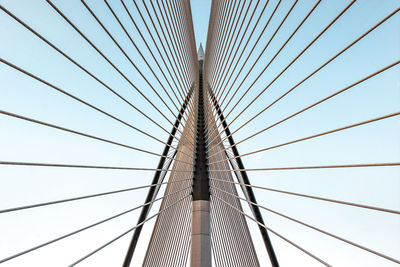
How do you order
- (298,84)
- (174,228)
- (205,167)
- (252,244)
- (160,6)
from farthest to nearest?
1. (252,244)
2. (174,228)
3. (205,167)
4. (160,6)
5. (298,84)

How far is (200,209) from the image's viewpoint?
2.54m

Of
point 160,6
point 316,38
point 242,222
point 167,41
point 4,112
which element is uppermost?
point 160,6

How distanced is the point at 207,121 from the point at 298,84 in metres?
2.13

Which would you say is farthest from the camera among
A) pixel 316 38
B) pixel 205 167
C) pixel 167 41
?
pixel 205 167

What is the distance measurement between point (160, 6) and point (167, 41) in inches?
14.2

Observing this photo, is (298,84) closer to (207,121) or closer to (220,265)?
(207,121)

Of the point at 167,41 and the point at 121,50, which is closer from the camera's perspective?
the point at 121,50

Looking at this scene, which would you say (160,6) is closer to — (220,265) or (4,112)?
(4,112)

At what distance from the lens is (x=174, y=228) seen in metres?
3.62

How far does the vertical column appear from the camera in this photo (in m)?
2.26

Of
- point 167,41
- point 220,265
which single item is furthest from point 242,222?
point 167,41

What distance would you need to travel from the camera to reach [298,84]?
1.28m

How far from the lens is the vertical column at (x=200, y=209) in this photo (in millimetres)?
2256

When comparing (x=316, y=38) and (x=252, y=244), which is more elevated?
(x=316, y=38)
